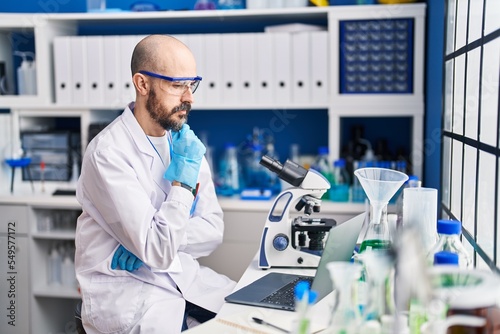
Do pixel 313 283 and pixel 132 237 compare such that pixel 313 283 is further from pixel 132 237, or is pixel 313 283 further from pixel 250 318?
pixel 132 237

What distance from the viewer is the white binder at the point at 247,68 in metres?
2.77

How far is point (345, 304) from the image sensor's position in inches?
37.7

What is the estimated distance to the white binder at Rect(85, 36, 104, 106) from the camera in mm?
2898

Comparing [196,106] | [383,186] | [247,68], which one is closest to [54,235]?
[196,106]

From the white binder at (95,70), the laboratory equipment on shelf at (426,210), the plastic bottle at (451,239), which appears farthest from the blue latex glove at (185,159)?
the white binder at (95,70)

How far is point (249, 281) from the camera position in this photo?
1.62m

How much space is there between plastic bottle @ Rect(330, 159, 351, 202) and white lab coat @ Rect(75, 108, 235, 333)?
1024 mm

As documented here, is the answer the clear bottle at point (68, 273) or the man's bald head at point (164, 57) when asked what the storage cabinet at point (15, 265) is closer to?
the clear bottle at point (68, 273)

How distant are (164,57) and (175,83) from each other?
0.28ft

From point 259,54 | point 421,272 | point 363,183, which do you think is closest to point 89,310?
point 363,183

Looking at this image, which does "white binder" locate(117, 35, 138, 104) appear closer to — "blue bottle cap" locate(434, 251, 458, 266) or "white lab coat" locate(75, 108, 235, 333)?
"white lab coat" locate(75, 108, 235, 333)

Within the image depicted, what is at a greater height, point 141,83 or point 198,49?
point 198,49

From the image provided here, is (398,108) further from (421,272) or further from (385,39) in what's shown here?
(421,272)

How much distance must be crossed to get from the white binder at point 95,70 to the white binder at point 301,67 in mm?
978
